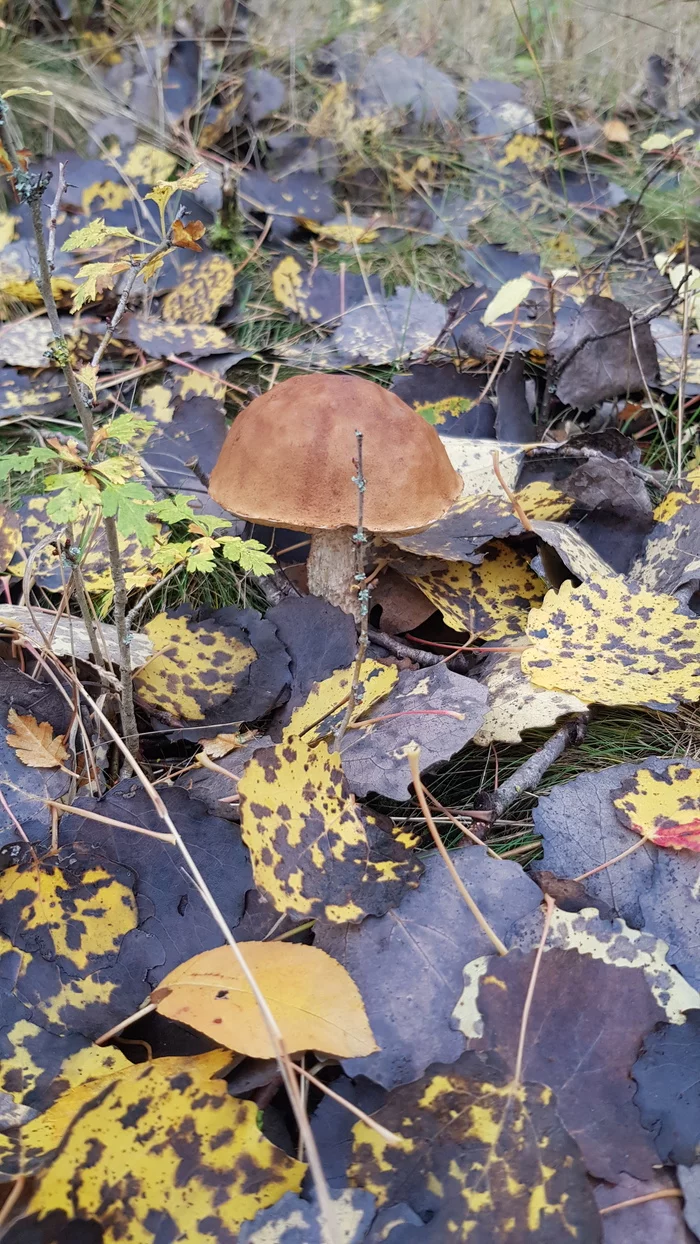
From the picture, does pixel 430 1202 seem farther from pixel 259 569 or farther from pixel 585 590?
pixel 585 590

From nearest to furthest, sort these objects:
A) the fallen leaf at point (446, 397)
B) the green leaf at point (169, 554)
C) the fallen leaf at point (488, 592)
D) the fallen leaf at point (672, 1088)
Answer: the fallen leaf at point (672, 1088)
the green leaf at point (169, 554)
the fallen leaf at point (488, 592)
the fallen leaf at point (446, 397)

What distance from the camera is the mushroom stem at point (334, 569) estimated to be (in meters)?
1.78

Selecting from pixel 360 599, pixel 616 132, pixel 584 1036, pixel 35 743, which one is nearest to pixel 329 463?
pixel 360 599

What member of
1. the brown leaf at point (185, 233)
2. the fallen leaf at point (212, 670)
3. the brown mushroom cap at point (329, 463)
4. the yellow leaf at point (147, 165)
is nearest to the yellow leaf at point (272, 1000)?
the fallen leaf at point (212, 670)

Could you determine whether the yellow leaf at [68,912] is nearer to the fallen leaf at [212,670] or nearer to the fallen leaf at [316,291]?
the fallen leaf at [212,670]

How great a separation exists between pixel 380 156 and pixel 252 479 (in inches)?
104

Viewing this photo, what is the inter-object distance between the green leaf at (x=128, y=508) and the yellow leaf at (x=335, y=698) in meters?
0.53

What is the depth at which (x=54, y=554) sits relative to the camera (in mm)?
1718

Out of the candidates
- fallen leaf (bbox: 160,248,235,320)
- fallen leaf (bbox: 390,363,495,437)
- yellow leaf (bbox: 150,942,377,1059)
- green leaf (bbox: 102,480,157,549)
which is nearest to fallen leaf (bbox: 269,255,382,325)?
fallen leaf (bbox: 160,248,235,320)

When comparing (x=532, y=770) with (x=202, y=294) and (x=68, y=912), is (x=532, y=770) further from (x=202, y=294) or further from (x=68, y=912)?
(x=202, y=294)

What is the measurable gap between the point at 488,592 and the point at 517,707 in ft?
1.22

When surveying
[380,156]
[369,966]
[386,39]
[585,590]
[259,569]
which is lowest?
[369,966]

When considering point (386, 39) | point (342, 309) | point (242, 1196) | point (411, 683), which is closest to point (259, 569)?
point (411, 683)

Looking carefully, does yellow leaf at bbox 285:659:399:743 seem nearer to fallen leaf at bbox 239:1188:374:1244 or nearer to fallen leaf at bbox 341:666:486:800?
fallen leaf at bbox 341:666:486:800
